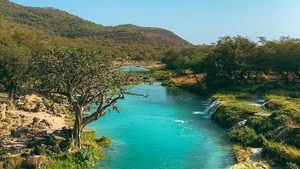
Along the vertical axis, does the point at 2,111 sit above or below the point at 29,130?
above

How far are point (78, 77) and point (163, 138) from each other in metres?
14.9

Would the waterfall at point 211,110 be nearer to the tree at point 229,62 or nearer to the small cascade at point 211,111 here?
the small cascade at point 211,111

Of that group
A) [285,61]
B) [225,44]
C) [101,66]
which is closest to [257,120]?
[101,66]

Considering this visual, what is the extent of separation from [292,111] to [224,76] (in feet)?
126

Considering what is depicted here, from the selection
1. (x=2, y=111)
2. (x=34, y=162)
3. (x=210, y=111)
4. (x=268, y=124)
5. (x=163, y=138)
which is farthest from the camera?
(x=210, y=111)

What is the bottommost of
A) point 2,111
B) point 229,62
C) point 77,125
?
point 2,111

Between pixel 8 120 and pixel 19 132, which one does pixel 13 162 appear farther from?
pixel 8 120

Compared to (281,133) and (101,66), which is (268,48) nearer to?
(281,133)

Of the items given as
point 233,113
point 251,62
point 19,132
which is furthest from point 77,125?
point 251,62

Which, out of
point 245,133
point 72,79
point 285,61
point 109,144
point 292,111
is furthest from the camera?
point 285,61

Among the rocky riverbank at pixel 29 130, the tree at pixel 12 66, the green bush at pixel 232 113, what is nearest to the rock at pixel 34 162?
the rocky riverbank at pixel 29 130

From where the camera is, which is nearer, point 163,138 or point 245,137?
point 245,137

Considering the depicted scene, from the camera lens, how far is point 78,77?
124 ft

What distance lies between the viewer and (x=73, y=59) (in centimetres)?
3759
